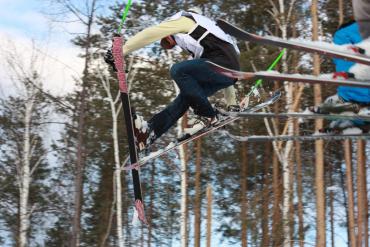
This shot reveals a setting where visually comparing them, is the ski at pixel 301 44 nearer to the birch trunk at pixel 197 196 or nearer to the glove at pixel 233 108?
the glove at pixel 233 108

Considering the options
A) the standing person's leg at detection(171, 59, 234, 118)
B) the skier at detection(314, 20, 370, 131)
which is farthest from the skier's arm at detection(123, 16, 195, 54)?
the skier at detection(314, 20, 370, 131)

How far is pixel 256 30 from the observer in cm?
1850

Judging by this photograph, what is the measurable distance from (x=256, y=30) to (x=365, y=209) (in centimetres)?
702

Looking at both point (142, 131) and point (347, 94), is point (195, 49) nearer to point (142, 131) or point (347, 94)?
point (142, 131)

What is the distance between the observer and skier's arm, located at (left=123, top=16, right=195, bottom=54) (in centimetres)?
447

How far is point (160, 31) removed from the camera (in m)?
4.46

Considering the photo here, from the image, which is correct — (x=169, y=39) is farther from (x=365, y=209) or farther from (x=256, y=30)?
(x=256, y=30)

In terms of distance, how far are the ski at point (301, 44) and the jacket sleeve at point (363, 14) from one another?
7.6 inches

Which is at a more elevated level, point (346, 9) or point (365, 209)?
point (346, 9)

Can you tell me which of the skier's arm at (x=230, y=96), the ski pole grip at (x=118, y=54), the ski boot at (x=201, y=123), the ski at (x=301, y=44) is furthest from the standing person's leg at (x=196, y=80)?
the ski at (x=301, y=44)

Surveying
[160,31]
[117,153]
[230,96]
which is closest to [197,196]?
[117,153]

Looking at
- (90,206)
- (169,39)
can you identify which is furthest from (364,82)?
(90,206)

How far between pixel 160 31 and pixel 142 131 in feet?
3.84

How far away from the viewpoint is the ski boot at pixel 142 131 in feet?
17.2
